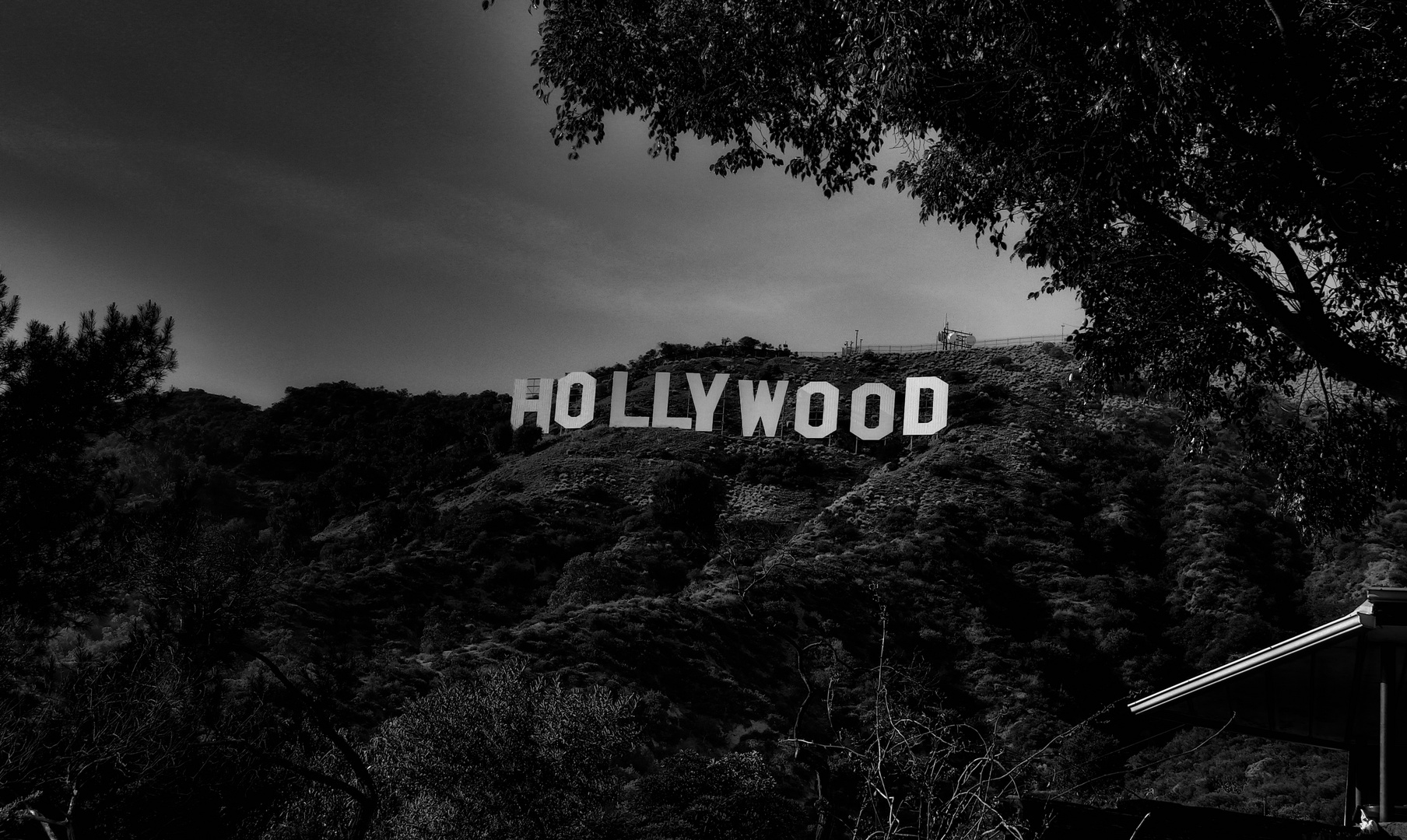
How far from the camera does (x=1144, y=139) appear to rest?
11.1 metres

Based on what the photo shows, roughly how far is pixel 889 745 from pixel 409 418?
73.7m

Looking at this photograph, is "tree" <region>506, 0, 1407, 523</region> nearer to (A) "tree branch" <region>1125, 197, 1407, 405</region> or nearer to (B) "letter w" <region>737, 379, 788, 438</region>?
(A) "tree branch" <region>1125, 197, 1407, 405</region>

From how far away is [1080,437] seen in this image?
5841 centimetres

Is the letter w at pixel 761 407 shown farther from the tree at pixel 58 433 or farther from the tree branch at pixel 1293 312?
the tree branch at pixel 1293 312

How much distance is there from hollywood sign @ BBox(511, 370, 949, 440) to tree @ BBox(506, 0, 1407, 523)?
42661mm

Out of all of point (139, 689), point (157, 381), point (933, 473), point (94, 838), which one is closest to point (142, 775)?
point (94, 838)

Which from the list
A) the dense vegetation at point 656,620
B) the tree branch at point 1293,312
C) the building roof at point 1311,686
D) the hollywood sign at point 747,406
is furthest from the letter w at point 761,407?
the tree branch at point 1293,312

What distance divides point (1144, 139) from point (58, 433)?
14661 mm

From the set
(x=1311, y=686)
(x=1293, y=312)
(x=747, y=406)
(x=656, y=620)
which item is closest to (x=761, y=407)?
(x=747, y=406)

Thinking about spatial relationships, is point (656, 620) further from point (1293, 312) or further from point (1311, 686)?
point (1293, 312)

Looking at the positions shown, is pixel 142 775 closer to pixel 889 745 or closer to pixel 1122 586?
pixel 889 745

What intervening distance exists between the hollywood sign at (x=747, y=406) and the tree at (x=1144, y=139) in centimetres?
4266

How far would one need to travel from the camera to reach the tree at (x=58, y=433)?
15.6m

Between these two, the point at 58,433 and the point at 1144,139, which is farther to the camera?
the point at 58,433
